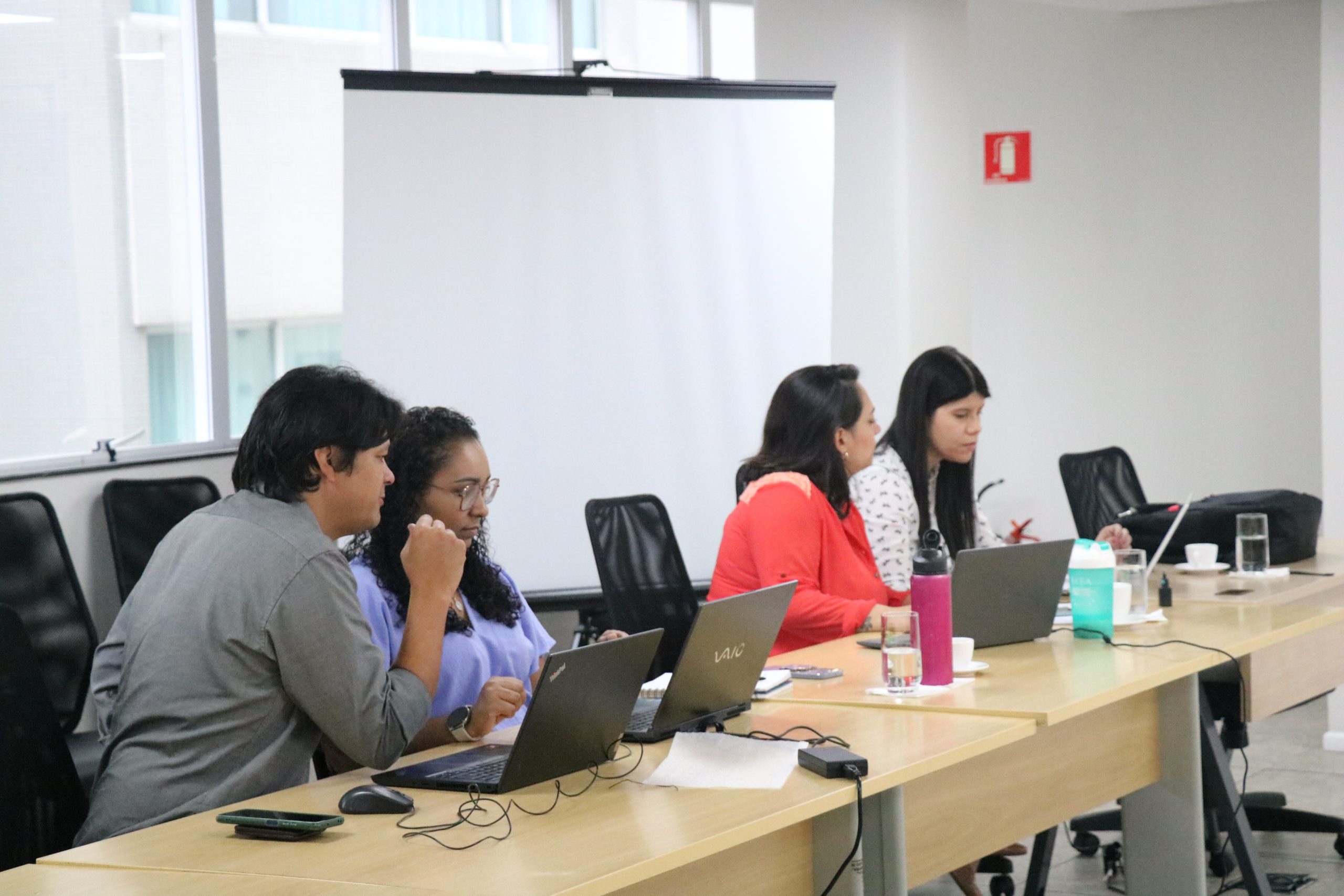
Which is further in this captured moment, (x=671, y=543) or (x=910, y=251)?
(x=910, y=251)

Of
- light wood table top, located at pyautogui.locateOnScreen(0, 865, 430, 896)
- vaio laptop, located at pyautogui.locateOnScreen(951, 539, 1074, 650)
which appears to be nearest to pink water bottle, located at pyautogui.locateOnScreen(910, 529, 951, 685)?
vaio laptop, located at pyautogui.locateOnScreen(951, 539, 1074, 650)

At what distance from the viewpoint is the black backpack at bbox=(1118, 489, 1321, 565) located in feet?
13.3

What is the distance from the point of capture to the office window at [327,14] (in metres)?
4.73

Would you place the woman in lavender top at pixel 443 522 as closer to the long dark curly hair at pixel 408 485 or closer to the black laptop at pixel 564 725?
the long dark curly hair at pixel 408 485

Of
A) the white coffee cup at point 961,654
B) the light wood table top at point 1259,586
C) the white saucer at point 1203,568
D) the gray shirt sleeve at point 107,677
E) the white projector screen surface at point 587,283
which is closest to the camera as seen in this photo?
the gray shirt sleeve at point 107,677

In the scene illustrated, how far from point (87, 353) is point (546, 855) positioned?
3.05 meters

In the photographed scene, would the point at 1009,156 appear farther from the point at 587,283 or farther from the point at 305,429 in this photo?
the point at 305,429

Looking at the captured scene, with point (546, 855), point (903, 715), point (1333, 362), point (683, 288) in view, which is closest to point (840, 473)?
point (903, 715)

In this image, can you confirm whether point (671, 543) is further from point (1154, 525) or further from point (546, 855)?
point (546, 855)

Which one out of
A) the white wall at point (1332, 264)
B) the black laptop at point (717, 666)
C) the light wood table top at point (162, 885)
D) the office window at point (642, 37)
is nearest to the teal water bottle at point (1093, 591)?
the black laptop at point (717, 666)

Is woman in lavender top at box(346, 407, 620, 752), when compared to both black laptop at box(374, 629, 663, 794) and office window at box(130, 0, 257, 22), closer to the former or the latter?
black laptop at box(374, 629, 663, 794)

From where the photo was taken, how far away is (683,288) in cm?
474

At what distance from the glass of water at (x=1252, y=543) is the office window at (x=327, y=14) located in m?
3.05

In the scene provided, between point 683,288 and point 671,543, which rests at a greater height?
point 683,288
